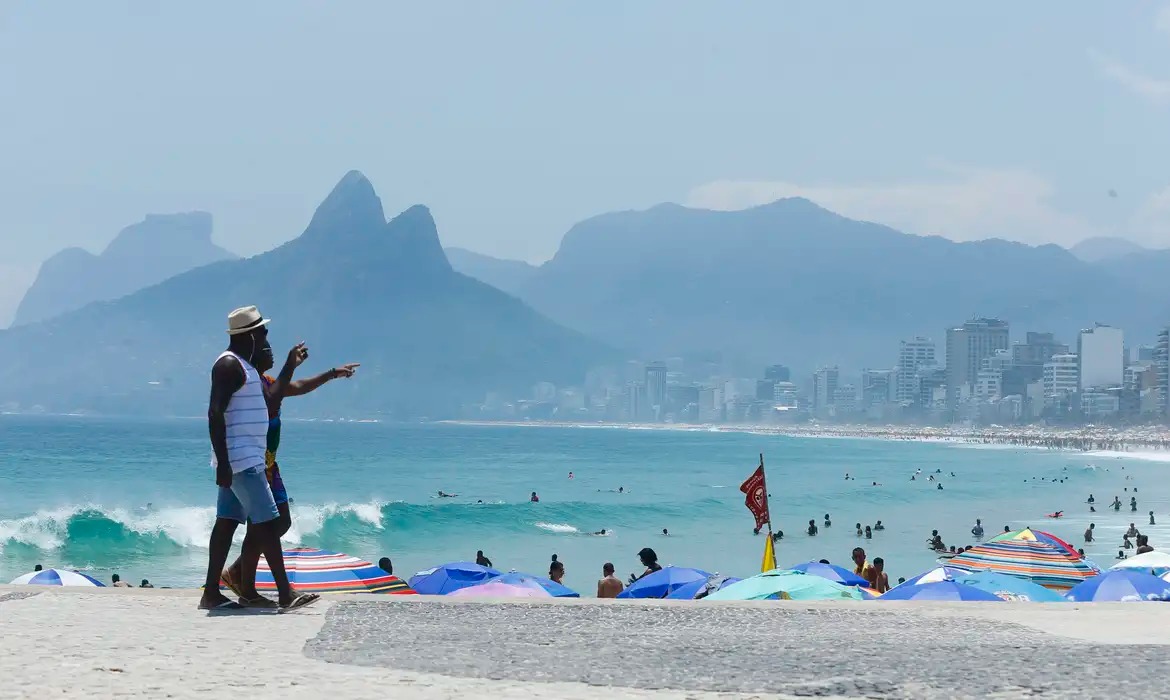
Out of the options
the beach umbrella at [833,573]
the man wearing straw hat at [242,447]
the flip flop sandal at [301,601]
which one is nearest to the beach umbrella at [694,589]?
the beach umbrella at [833,573]

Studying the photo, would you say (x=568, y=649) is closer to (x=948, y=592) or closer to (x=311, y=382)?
(x=311, y=382)

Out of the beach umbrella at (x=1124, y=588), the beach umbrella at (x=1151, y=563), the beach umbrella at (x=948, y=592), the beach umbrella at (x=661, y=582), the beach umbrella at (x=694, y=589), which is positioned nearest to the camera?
the beach umbrella at (x=948, y=592)

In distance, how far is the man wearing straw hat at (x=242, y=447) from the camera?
295 inches

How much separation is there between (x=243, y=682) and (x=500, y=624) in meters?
2.26

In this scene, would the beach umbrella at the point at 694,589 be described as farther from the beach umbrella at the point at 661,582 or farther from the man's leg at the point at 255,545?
the man's leg at the point at 255,545

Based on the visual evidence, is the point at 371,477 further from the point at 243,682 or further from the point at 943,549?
the point at 243,682

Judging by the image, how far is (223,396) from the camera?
7488 millimetres

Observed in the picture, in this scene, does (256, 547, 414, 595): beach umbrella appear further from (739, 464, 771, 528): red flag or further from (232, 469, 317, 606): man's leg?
(739, 464, 771, 528): red flag

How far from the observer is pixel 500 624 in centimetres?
765

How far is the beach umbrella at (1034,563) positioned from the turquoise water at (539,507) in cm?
1266

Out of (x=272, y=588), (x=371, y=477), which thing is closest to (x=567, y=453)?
(x=371, y=477)

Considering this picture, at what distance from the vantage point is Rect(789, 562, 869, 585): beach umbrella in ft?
51.3

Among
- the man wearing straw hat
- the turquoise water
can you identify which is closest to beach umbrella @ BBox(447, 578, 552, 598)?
the man wearing straw hat

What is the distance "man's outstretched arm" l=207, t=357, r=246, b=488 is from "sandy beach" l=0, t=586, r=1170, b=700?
84cm
